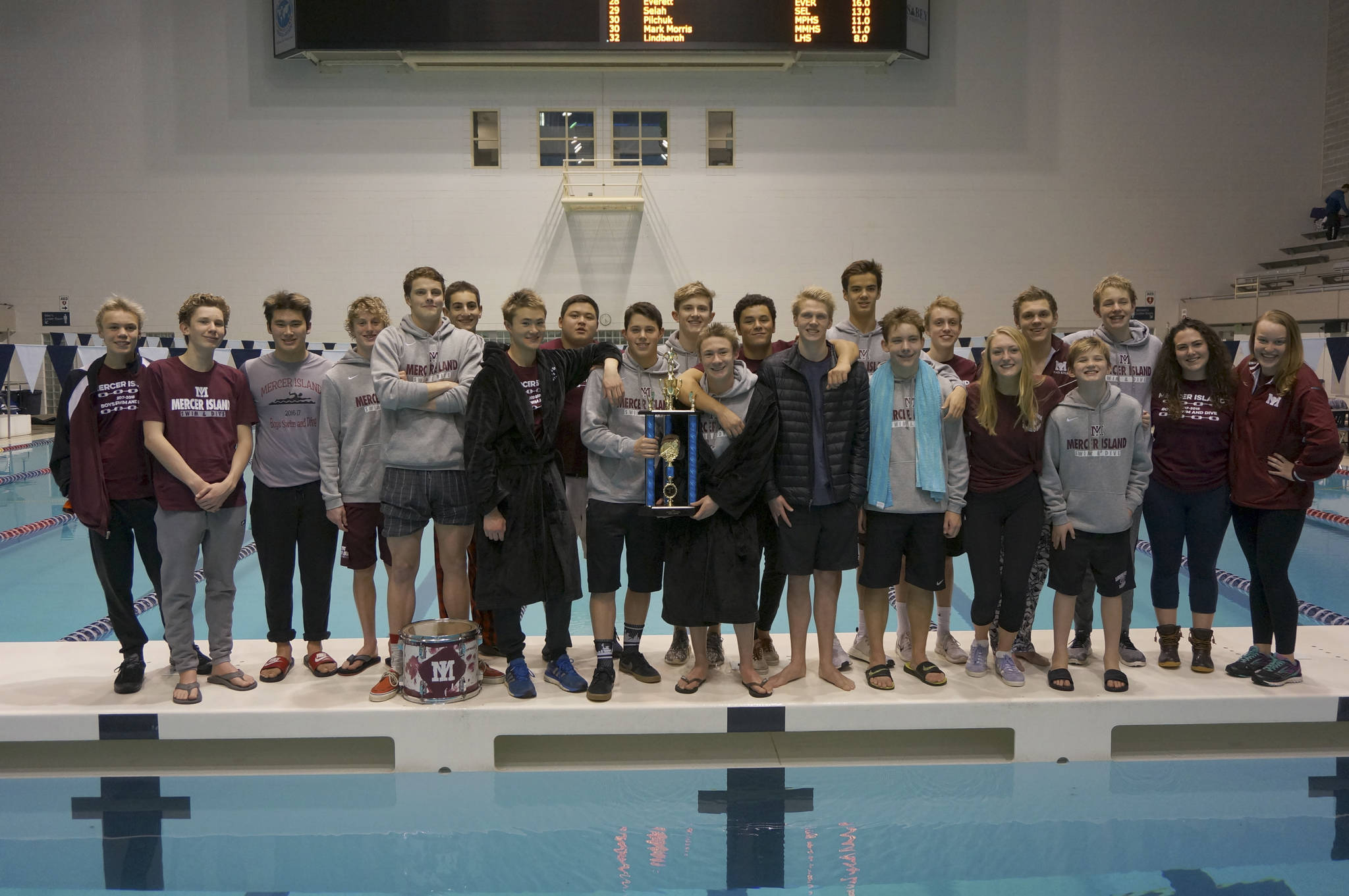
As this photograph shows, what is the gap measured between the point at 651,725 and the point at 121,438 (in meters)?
2.38

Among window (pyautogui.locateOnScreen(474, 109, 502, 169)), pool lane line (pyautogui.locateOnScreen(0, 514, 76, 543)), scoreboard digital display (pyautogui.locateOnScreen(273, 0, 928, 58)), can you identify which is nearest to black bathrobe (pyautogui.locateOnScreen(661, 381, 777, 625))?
pool lane line (pyautogui.locateOnScreen(0, 514, 76, 543))

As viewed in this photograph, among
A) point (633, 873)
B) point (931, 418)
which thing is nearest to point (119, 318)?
point (633, 873)

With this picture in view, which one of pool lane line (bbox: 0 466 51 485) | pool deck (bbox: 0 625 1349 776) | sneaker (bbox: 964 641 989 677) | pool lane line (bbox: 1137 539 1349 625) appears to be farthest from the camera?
pool lane line (bbox: 0 466 51 485)

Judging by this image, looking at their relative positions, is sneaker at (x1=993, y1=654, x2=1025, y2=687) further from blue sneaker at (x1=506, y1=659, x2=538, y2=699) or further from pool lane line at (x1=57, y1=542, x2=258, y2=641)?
pool lane line at (x1=57, y1=542, x2=258, y2=641)

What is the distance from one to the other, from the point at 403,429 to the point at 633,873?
187cm

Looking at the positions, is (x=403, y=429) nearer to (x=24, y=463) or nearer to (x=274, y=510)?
(x=274, y=510)

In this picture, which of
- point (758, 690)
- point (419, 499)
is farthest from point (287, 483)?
point (758, 690)

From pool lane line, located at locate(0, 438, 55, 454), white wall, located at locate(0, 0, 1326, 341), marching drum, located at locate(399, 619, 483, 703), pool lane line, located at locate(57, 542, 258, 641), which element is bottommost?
pool lane line, located at locate(57, 542, 258, 641)

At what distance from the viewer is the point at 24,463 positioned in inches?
456

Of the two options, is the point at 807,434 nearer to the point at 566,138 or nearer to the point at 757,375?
the point at 757,375

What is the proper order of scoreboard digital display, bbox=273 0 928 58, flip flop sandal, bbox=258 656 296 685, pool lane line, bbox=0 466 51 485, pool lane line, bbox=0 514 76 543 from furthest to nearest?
1. scoreboard digital display, bbox=273 0 928 58
2. pool lane line, bbox=0 466 51 485
3. pool lane line, bbox=0 514 76 543
4. flip flop sandal, bbox=258 656 296 685

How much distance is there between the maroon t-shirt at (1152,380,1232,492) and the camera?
374cm

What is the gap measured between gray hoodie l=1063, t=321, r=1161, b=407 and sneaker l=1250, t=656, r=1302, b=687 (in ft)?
3.88

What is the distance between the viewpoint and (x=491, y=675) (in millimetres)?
3756
